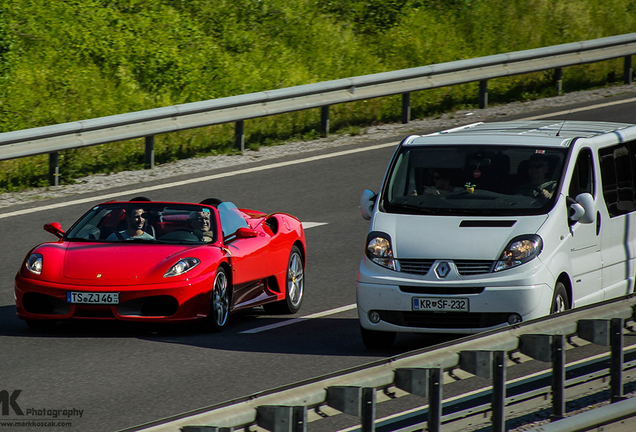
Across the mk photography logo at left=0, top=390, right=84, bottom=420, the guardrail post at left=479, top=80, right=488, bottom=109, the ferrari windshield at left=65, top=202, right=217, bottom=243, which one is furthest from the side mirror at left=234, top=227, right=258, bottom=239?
the guardrail post at left=479, top=80, right=488, bottom=109

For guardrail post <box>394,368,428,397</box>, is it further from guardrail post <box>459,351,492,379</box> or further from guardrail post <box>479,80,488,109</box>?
guardrail post <box>479,80,488,109</box>

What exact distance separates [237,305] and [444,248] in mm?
2624

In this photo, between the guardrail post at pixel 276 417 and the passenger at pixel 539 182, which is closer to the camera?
the guardrail post at pixel 276 417

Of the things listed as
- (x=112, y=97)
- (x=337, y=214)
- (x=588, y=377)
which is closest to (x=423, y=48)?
(x=112, y=97)

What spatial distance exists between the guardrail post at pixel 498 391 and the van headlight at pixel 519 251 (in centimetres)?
310

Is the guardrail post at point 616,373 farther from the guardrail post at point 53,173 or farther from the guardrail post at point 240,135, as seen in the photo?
the guardrail post at point 240,135

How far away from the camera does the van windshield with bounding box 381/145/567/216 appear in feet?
31.0

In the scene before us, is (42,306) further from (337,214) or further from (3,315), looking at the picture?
(337,214)

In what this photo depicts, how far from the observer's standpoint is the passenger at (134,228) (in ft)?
35.0

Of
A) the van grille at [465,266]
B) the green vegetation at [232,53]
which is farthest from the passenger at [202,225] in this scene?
the green vegetation at [232,53]

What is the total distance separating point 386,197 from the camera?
9.80 m

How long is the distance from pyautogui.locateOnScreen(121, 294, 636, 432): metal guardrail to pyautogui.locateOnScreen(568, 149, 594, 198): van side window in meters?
2.66

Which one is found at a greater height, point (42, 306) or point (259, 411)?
point (259, 411)

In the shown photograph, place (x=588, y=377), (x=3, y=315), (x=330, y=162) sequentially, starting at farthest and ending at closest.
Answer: (x=330, y=162), (x=3, y=315), (x=588, y=377)
